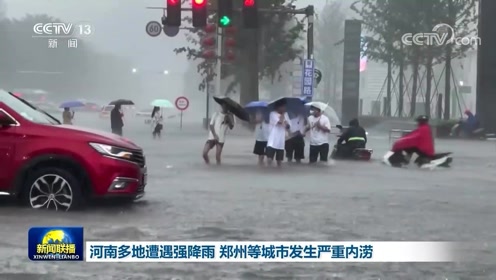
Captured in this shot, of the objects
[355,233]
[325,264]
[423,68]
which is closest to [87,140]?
[355,233]

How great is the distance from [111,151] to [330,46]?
5021 cm

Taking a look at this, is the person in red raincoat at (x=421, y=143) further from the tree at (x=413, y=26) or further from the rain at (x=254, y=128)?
the tree at (x=413, y=26)

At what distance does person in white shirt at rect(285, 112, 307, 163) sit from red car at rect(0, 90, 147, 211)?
9758 millimetres

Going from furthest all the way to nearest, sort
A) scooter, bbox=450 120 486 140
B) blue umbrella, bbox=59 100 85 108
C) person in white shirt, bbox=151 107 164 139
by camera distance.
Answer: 1. scooter, bbox=450 120 486 140
2. person in white shirt, bbox=151 107 164 139
3. blue umbrella, bbox=59 100 85 108

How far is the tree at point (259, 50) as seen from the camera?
37.6 metres

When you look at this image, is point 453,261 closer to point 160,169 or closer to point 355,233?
point 355,233

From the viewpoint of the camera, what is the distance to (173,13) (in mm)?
19359

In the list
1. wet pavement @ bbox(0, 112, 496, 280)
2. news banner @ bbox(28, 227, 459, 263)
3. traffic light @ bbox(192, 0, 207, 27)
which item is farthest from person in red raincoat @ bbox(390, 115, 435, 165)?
news banner @ bbox(28, 227, 459, 263)

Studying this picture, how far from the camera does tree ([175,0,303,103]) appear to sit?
37562 millimetres

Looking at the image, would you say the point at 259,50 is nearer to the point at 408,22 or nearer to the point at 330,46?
the point at 408,22

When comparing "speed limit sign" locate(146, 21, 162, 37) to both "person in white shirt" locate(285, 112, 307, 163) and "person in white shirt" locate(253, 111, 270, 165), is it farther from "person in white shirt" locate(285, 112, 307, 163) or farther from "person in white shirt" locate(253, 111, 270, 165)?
"person in white shirt" locate(253, 111, 270, 165)

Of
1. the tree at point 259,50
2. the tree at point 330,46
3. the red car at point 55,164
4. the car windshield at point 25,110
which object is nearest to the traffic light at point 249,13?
the car windshield at point 25,110

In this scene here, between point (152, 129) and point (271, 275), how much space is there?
23.7m

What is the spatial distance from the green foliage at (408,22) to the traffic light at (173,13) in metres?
22.8
